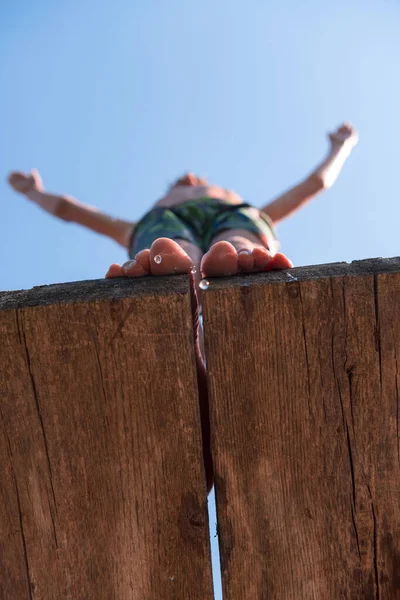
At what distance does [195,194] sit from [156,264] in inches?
73.5

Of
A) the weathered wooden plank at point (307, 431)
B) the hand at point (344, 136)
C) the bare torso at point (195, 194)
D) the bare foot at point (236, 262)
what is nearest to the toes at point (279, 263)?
the bare foot at point (236, 262)

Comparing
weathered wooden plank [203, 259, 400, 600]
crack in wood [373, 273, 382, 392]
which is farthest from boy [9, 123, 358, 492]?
crack in wood [373, 273, 382, 392]

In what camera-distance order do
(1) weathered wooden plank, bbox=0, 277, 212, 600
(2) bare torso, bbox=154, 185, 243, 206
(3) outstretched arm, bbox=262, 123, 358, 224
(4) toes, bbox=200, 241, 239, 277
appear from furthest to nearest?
(3) outstretched arm, bbox=262, 123, 358, 224 < (2) bare torso, bbox=154, 185, 243, 206 < (4) toes, bbox=200, 241, 239, 277 < (1) weathered wooden plank, bbox=0, 277, 212, 600

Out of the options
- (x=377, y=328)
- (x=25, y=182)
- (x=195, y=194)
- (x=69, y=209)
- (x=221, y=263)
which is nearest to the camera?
(x=377, y=328)

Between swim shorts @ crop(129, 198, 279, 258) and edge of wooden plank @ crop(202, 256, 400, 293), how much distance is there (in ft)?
3.91

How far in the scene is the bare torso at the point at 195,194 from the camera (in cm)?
278

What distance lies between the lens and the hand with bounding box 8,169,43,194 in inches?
142

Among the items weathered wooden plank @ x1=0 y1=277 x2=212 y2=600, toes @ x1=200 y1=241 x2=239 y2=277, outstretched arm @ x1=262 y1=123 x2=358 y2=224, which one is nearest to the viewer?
weathered wooden plank @ x1=0 y1=277 x2=212 y2=600

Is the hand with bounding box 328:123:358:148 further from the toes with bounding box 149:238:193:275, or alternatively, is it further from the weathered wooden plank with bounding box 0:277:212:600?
the weathered wooden plank with bounding box 0:277:212:600

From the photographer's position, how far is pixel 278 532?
0.90 m

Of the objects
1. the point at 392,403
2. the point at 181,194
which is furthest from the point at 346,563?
the point at 181,194

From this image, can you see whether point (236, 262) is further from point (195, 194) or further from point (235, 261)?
point (195, 194)

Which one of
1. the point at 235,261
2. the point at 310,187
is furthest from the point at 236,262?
the point at 310,187

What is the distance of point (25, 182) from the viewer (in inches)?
143
